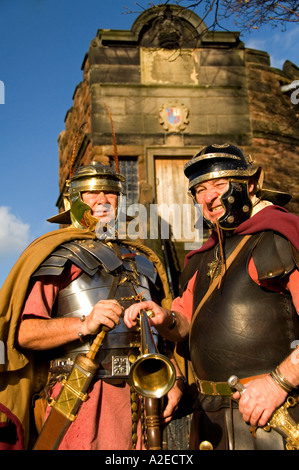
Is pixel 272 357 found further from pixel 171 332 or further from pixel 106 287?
pixel 106 287

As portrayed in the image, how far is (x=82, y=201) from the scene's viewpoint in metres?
4.20

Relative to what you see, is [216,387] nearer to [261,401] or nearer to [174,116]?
[261,401]

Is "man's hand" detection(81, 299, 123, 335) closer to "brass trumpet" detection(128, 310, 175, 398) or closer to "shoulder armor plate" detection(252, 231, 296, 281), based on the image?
"brass trumpet" detection(128, 310, 175, 398)

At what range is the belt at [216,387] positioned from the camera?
10.1 feet

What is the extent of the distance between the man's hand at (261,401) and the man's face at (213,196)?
1195 mm

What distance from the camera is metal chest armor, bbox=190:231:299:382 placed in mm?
3008

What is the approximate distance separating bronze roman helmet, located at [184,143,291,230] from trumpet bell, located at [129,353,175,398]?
41.1 inches

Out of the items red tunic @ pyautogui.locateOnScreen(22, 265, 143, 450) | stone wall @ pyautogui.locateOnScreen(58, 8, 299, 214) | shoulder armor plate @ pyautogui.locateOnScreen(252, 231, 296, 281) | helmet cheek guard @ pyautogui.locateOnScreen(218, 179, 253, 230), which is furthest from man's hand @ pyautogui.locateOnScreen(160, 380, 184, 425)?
stone wall @ pyautogui.locateOnScreen(58, 8, 299, 214)

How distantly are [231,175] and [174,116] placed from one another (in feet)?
38.4

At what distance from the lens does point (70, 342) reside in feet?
11.5

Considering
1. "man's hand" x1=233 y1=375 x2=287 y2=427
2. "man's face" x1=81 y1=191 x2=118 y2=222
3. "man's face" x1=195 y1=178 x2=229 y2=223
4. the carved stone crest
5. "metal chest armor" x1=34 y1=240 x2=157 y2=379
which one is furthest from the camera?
the carved stone crest

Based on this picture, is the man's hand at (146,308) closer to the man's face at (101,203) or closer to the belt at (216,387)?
the belt at (216,387)

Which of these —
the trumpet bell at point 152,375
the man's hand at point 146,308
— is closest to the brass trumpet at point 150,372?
the trumpet bell at point 152,375

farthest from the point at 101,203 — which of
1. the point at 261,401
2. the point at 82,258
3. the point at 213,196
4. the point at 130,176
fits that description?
the point at 130,176
